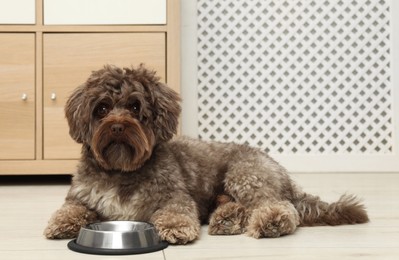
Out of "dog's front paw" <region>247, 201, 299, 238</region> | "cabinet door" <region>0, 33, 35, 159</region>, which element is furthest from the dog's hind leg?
"cabinet door" <region>0, 33, 35, 159</region>

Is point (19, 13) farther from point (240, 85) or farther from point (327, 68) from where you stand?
point (327, 68)

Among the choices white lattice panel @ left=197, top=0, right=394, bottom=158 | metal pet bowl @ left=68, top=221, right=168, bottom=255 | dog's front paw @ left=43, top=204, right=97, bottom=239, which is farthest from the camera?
white lattice panel @ left=197, top=0, right=394, bottom=158

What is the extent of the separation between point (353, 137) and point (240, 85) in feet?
3.15

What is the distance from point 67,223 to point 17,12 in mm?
2053

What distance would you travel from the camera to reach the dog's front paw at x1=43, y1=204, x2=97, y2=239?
2.09 metres

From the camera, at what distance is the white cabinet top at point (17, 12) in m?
3.76

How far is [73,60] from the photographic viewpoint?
12.4ft

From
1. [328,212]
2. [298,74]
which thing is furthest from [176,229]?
[298,74]

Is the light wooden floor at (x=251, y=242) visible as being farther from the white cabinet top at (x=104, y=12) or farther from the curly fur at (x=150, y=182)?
the white cabinet top at (x=104, y=12)

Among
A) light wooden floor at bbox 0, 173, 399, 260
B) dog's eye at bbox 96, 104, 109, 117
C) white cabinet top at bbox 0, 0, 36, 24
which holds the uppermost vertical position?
white cabinet top at bbox 0, 0, 36, 24

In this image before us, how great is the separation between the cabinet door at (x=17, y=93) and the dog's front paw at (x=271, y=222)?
2.05 meters

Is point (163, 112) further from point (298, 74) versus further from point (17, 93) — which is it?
point (298, 74)

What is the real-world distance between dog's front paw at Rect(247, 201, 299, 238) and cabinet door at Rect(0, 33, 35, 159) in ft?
6.71

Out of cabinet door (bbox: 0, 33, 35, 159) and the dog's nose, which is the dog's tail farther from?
cabinet door (bbox: 0, 33, 35, 159)
